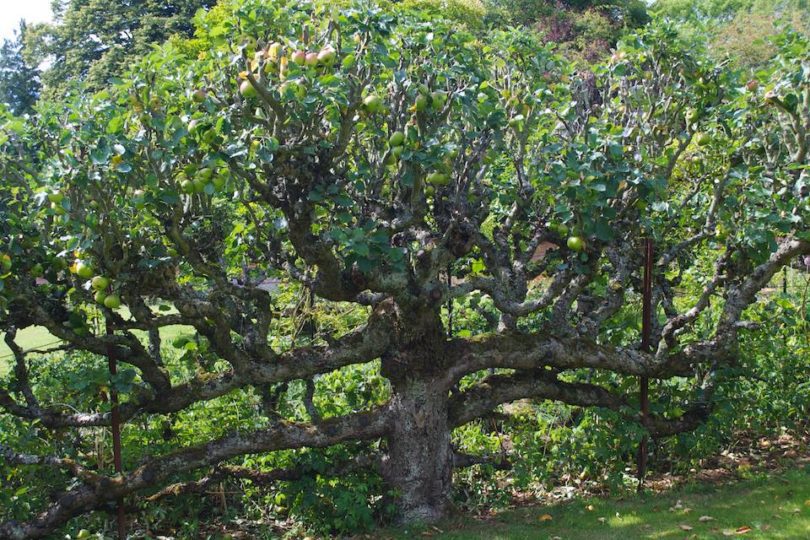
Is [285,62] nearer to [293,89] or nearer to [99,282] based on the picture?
[293,89]

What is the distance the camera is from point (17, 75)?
4734 centimetres

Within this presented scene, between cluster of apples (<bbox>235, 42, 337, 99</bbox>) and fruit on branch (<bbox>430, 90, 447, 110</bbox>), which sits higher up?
cluster of apples (<bbox>235, 42, 337, 99</bbox>)

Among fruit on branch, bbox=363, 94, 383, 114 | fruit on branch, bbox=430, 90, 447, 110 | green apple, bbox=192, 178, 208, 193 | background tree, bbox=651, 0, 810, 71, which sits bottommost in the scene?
green apple, bbox=192, 178, 208, 193

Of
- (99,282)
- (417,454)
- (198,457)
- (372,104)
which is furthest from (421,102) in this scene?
(198,457)

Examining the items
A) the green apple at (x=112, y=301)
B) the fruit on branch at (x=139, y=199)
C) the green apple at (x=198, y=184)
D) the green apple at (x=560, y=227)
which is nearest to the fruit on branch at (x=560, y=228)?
the green apple at (x=560, y=227)

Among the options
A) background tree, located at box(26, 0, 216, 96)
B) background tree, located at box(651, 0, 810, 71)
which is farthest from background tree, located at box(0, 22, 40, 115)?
background tree, located at box(651, 0, 810, 71)

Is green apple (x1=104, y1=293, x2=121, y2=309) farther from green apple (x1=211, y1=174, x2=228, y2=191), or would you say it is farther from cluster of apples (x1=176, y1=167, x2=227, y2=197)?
green apple (x1=211, y1=174, x2=228, y2=191)

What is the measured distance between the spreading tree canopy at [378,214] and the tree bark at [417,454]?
2 cm

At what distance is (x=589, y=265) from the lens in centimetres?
620

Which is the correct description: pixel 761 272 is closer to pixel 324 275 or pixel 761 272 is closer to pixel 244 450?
pixel 324 275

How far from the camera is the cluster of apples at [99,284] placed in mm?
4758

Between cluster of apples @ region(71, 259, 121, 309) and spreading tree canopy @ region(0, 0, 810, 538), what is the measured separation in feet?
0.08

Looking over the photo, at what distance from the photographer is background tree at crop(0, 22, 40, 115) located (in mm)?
46438

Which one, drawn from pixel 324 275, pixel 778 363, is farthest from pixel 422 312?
pixel 778 363
